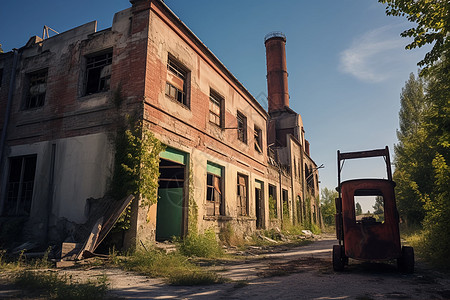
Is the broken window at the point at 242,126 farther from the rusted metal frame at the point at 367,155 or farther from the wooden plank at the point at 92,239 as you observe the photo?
the wooden plank at the point at 92,239

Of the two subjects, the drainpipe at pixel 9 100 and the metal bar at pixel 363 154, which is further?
the drainpipe at pixel 9 100

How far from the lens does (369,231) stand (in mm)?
5840

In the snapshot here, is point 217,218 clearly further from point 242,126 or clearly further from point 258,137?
point 258,137

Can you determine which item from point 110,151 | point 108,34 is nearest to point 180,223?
point 110,151

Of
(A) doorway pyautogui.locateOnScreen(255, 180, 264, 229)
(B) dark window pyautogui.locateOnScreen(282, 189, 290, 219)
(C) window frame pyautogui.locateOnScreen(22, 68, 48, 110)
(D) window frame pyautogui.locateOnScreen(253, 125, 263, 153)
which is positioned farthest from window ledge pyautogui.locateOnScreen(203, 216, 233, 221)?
(B) dark window pyautogui.locateOnScreen(282, 189, 290, 219)

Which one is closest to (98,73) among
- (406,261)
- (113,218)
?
(113,218)

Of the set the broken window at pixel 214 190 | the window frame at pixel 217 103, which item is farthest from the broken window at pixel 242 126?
the broken window at pixel 214 190

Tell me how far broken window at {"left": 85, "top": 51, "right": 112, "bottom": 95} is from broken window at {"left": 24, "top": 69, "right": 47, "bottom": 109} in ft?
6.42

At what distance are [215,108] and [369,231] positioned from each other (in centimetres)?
815

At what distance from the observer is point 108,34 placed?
9.03 metres

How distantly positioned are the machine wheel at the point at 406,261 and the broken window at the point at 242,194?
7915 mm

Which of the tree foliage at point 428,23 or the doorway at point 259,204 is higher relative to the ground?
the tree foliage at point 428,23

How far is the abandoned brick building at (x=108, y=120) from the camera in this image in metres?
8.09

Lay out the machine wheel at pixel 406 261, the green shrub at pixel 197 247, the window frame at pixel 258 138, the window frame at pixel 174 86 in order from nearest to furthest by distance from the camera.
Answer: the machine wheel at pixel 406 261
the green shrub at pixel 197 247
the window frame at pixel 174 86
the window frame at pixel 258 138
